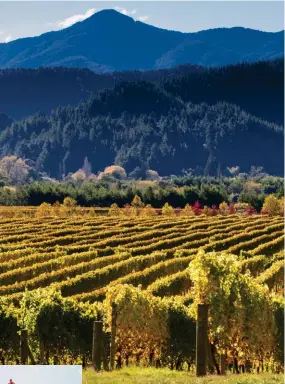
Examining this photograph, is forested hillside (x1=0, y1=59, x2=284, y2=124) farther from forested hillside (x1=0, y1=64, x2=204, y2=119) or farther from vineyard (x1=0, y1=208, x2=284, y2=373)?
vineyard (x1=0, y1=208, x2=284, y2=373)

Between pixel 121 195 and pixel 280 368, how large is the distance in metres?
31.6

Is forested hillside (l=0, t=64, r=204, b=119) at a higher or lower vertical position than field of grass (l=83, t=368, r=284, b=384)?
higher

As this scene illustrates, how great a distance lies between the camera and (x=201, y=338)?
7.92 metres

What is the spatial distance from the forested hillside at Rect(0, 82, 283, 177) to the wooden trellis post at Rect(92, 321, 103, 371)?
74.5 m

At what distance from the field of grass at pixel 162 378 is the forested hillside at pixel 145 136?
75081 millimetres

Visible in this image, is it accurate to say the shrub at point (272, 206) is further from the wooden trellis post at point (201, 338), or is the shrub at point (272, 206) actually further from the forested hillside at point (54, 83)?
the forested hillside at point (54, 83)

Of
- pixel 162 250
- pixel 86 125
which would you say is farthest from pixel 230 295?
pixel 86 125

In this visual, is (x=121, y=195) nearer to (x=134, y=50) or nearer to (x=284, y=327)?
(x=284, y=327)

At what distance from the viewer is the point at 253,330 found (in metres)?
8.69

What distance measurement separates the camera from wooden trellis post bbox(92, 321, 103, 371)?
8633mm

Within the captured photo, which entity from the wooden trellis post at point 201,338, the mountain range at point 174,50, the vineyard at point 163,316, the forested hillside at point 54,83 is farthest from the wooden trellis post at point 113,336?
the forested hillside at point 54,83

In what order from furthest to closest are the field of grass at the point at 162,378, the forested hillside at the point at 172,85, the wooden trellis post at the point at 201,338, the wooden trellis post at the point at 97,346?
the forested hillside at the point at 172,85, the wooden trellis post at the point at 97,346, the wooden trellis post at the point at 201,338, the field of grass at the point at 162,378

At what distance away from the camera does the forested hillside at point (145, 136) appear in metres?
97.2

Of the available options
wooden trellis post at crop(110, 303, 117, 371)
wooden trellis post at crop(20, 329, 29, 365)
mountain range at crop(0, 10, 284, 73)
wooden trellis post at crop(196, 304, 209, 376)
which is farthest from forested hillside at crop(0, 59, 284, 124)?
wooden trellis post at crop(196, 304, 209, 376)
